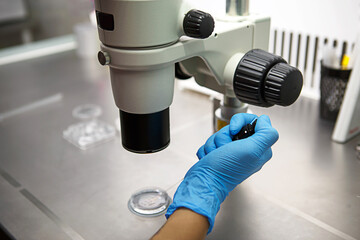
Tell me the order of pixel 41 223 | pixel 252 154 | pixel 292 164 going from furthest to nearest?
pixel 292 164 → pixel 41 223 → pixel 252 154

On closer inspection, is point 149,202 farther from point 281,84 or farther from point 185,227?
point 281,84

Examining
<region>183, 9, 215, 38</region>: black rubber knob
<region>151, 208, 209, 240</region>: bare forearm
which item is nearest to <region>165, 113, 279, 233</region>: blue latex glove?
<region>151, 208, 209, 240</region>: bare forearm

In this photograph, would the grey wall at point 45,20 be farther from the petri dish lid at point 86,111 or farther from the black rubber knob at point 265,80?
the black rubber knob at point 265,80

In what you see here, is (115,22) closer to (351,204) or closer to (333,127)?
(351,204)

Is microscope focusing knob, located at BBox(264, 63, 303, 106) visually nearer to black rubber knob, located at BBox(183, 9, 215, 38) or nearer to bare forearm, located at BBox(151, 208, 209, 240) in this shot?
black rubber knob, located at BBox(183, 9, 215, 38)

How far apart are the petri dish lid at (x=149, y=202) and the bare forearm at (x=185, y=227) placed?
16 cm

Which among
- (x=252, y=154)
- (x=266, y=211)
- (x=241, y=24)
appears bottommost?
(x=266, y=211)

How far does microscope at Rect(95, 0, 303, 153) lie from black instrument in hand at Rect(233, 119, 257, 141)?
0.18 feet

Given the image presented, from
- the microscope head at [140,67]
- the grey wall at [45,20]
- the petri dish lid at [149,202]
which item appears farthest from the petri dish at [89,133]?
the grey wall at [45,20]

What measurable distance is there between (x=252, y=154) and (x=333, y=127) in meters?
0.53

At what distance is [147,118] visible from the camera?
710 millimetres

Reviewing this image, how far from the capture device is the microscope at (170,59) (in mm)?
630

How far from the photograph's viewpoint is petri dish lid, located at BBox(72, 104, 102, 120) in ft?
4.17

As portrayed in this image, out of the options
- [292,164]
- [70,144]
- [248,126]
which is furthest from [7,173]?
[292,164]
